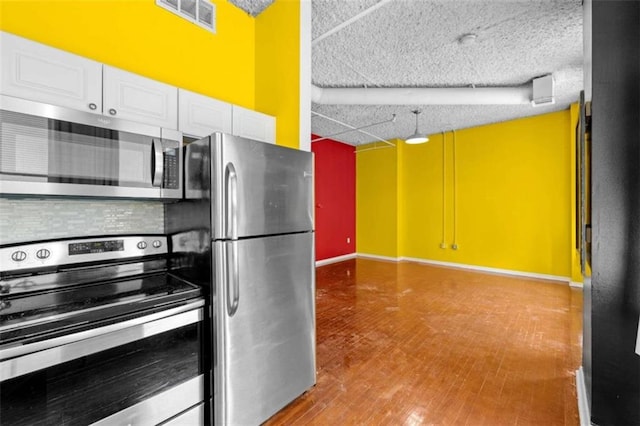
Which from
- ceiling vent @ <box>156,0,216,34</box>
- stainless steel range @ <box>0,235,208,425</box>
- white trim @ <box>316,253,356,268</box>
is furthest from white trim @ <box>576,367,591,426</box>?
white trim @ <box>316,253,356,268</box>

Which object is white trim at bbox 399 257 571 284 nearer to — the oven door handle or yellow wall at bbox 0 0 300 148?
yellow wall at bbox 0 0 300 148

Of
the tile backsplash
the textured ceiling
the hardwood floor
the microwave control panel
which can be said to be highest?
the textured ceiling

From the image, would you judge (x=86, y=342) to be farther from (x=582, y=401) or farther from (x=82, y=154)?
(x=582, y=401)

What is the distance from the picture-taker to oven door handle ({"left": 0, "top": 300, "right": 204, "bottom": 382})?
3.42 feet

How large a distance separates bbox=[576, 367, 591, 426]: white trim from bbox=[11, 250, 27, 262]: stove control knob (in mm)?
3240

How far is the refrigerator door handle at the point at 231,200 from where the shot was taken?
1574 mm

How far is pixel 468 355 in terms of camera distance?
269cm

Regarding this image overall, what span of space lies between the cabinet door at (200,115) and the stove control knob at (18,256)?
1066 mm

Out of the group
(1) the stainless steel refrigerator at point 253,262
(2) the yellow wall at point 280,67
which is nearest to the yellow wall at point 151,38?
(2) the yellow wall at point 280,67

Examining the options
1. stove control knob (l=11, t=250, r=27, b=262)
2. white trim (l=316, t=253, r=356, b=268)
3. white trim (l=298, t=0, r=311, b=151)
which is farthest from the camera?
white trim (l=316, t=253, r=356, b=268)

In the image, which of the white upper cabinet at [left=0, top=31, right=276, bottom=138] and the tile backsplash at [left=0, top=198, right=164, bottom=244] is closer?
the white upper cabinet at [left=0, top=31, right=276, bottom=138]

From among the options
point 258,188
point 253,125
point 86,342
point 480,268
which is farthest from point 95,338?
point 480,268

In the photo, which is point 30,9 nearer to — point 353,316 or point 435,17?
point 435,17

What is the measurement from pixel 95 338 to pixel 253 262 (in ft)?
2.54
